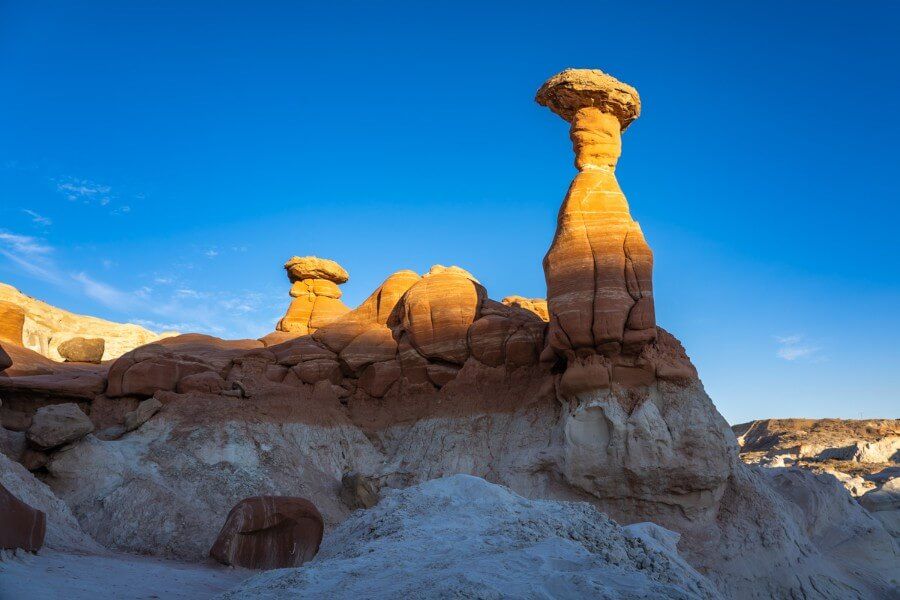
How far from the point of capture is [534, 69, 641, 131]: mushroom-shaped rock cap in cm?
1922

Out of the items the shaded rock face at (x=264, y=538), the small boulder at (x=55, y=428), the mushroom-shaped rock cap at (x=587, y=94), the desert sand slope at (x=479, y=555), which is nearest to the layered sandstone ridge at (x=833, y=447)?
the mushroom-shaped rock cap at (x=587, y=94)

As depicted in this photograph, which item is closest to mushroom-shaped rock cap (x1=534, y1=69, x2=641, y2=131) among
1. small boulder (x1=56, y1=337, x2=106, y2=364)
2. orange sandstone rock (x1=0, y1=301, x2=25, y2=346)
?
small boulder (x1=56, y1=337, x2=106, y2=364)

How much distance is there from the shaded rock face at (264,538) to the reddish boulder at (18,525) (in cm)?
316

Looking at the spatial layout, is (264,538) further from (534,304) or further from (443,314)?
(534,304)

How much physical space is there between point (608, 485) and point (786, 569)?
3945mm

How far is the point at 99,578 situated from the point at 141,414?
30.7 feet

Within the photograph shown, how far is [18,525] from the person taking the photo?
32.3 ft

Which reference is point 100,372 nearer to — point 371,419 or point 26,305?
point 371,419

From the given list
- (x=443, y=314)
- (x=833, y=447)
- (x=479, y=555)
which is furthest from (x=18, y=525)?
(x=833, y=447)

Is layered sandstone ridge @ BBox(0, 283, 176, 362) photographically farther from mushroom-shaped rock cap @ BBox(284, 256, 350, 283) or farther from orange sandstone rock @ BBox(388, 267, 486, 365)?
orange sandstone rock @ BBox(388, 267, 486, 365)

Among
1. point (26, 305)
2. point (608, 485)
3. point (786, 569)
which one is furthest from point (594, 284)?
point (26, 305)

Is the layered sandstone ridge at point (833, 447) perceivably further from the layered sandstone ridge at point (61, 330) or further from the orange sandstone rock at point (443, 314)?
the layered sandstone ridge at point (61, 330)

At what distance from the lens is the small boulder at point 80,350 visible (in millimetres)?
24766

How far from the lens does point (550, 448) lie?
1766cm
